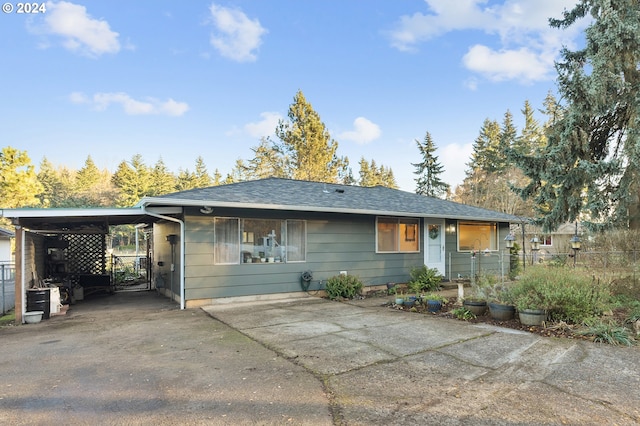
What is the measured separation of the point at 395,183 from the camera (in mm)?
45000

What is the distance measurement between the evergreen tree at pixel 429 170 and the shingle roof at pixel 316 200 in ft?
70.4

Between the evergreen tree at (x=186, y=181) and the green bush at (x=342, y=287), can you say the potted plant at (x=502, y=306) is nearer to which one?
the green bush at (x=342, y=287)

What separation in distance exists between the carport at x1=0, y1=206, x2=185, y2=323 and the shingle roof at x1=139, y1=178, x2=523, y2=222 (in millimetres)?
706

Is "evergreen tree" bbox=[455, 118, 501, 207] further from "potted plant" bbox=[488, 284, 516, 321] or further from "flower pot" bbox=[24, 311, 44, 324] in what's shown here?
"flower pot" bbox=[24, 311, 44, 324]

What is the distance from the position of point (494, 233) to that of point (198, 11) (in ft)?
38.1

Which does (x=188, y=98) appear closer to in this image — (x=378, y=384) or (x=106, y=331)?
(x=106, y=331)

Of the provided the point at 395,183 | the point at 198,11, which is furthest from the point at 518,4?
the point at 395,183

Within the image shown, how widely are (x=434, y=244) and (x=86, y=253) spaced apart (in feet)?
34.1

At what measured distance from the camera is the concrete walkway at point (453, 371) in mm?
2639

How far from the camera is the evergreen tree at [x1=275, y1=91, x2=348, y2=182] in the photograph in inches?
953

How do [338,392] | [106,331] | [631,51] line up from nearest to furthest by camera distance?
[338,392] < [106,331] < [631,51]

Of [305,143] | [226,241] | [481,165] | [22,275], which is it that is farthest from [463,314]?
[481,165]

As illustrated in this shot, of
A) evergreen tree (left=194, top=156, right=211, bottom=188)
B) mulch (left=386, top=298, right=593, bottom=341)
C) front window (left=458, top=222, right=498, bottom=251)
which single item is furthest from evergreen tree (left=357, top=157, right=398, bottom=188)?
mulch (left=386, top=298, right=593, bottom=341)

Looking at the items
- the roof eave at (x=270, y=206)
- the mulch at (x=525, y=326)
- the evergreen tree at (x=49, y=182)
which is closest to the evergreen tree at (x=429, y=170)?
the roof eave at (x=270, y=206)
